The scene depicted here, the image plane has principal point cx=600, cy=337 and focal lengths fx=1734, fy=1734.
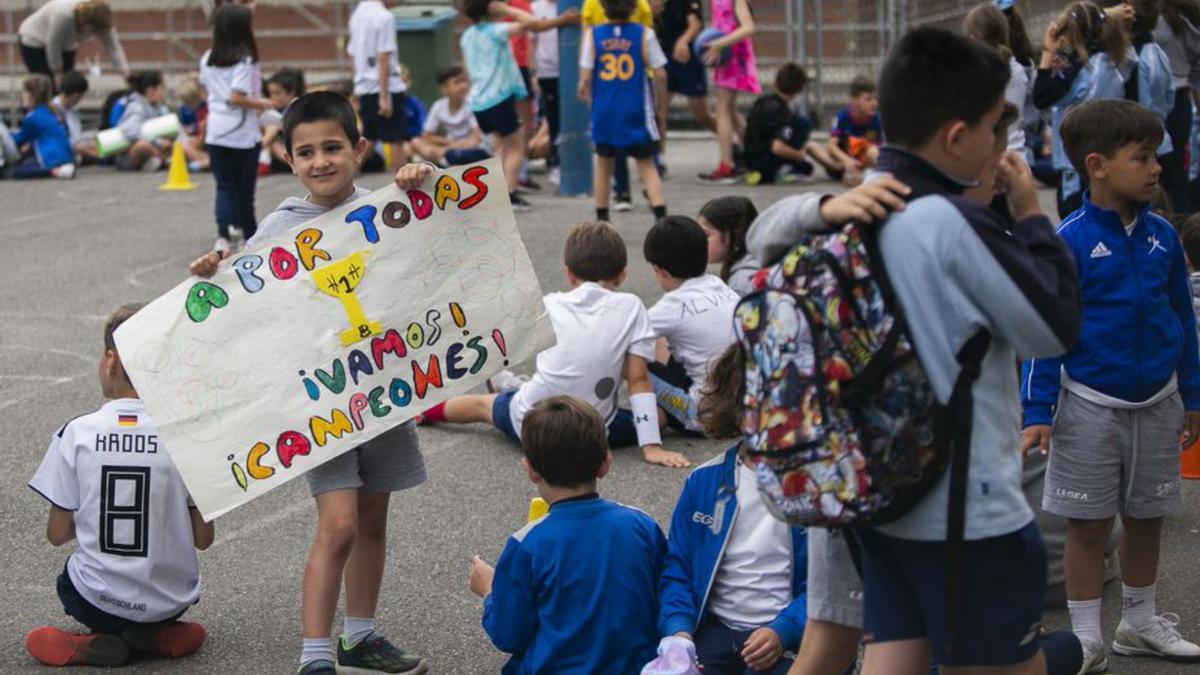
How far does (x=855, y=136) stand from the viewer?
1434 centimetres

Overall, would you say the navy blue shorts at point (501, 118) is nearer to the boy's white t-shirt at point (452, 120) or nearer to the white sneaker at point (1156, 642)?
the boy's white t-shirt at point (452, 120)

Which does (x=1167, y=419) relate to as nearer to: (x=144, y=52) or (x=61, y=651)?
(x=61, y=651)

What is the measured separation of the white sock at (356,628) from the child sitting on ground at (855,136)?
9690mm

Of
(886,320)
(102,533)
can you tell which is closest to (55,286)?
(102,533)

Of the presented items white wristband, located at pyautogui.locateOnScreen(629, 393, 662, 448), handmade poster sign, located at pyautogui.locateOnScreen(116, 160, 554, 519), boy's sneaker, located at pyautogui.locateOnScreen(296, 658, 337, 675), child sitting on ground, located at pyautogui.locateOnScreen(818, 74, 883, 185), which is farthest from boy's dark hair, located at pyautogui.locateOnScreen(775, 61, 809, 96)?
boy's sneaker, located at pyautogui.locateOnScreen(296, 658, 337, 675)

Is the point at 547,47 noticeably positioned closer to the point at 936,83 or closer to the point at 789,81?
the point at 789,81

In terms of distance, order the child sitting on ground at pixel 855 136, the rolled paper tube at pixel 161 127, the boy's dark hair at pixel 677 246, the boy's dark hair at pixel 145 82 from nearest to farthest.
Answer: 1. the boy's dark hair at pixel 677 246
2. the child sitting on ground at pixel 855 136
3. the rolled paper tube at pixel 161 127
4. the boy's dark hair at pixel 145 82

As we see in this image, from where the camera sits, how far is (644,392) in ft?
23.1

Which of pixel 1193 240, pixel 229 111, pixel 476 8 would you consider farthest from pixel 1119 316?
pixel 476 8

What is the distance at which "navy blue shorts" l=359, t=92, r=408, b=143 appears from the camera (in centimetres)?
1424

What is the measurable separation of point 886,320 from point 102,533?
271 cm

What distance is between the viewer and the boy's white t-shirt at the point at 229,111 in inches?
456

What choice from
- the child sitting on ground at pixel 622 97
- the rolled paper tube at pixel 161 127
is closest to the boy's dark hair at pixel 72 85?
the rolled paper tube at pixel 161 127

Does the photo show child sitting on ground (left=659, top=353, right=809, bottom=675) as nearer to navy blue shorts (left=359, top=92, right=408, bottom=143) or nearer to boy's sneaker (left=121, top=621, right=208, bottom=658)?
boy's sneaker (left=121, top=621, right=208, bottom=658)
